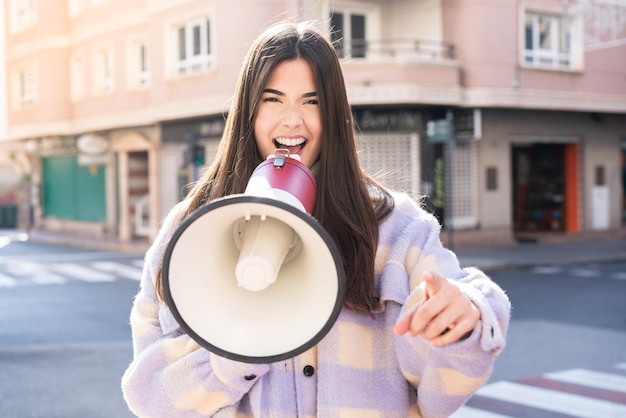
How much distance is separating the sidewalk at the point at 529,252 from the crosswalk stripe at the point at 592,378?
351 inches

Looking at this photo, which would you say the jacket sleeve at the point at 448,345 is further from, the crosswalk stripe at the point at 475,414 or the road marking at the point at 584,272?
the road marking at the point at 584,272

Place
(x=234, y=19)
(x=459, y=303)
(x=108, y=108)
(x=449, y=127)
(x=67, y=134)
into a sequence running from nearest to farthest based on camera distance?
(x=459, y=303), (x=449, y=127), (x=234, y=19), (x=108, y=108), (x=67, y=134)

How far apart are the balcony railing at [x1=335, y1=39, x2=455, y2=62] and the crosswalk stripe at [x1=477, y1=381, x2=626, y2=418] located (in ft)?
43.4

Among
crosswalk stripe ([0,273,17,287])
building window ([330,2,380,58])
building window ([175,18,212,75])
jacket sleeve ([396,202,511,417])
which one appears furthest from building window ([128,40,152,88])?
jacket sleeve ([396,202,511,417])

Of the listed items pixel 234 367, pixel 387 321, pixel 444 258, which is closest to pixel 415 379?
pixel 387 321

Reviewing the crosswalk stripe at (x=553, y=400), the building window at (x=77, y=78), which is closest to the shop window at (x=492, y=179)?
the building window at (x=77, y=78)

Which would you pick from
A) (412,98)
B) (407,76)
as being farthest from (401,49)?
(412,98)

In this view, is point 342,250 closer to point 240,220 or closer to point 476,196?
point 240,220

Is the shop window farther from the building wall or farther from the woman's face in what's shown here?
the woman's face

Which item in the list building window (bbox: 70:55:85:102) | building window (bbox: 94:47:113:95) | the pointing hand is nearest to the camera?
the pointing hand

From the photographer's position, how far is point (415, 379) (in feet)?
5.53

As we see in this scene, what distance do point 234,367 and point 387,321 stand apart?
0.34 m

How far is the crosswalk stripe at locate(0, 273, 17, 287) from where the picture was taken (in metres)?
13.7

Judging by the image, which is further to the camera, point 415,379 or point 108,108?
point 108,108
